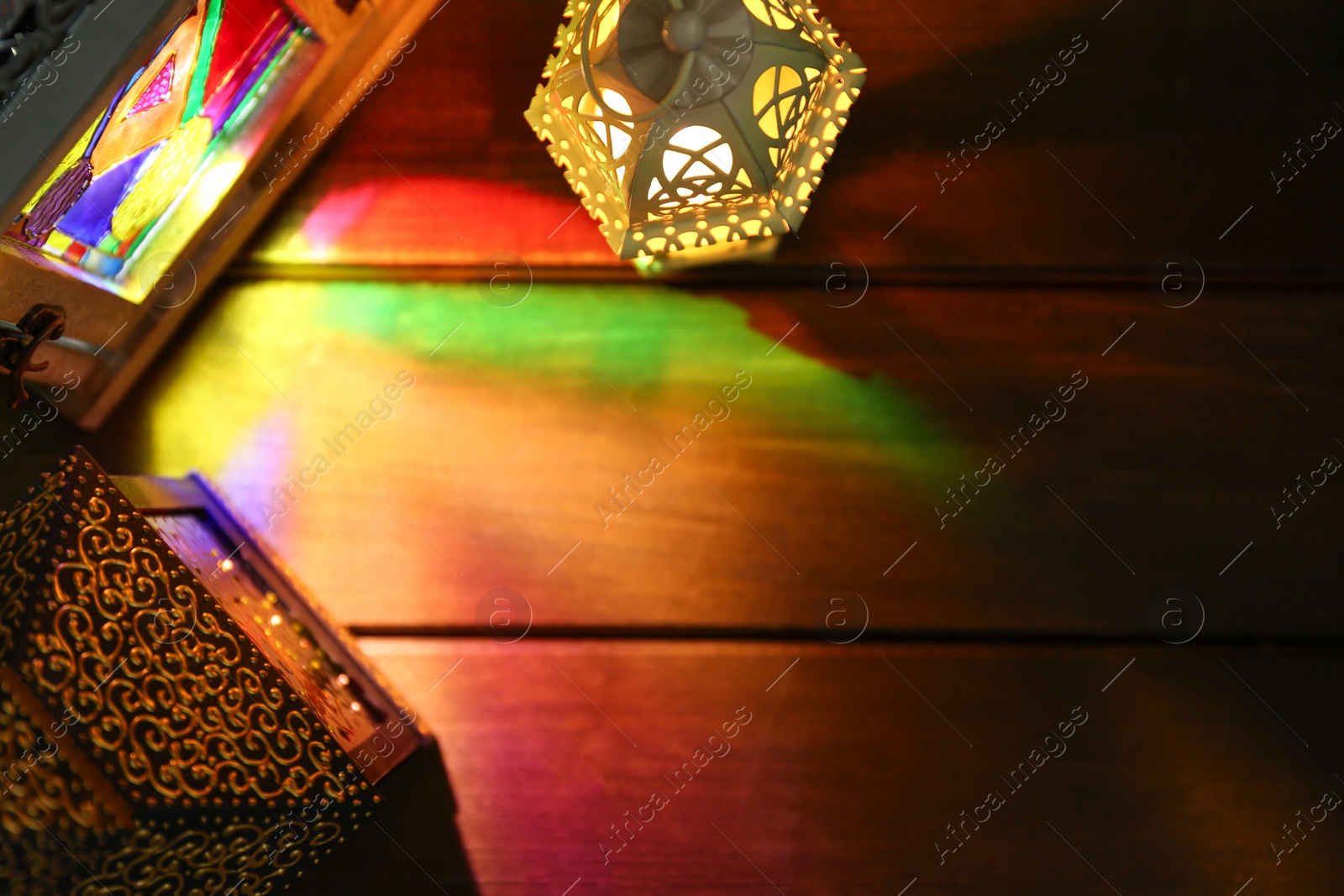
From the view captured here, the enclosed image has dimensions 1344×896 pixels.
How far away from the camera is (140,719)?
710 mm

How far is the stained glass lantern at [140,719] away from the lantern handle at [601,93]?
0.52 meters

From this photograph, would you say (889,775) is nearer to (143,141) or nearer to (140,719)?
(140,719)

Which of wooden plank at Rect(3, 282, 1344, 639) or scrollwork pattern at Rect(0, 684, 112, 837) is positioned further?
wooden plank at Rect(3, 282, 1344, 639)

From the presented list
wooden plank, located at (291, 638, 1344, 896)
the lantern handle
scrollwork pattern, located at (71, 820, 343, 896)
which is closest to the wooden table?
wooden plank, located at (291, 638, 1344, 896)

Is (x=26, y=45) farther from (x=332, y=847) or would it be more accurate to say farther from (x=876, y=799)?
(x=876, y=799)

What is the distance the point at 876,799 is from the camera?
914mm

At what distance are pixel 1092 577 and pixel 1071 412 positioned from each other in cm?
18

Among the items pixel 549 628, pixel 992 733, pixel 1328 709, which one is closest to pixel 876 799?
pixel 992 733

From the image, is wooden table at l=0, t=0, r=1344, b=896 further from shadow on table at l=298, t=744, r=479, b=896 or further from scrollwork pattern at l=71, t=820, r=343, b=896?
scrollwork pattern at l=71, t=820, r=343, b=896

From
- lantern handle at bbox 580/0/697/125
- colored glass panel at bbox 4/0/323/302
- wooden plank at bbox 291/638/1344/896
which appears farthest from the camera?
wooden plank at bbox 291/638/1344/896

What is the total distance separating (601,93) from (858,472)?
492 millimetres

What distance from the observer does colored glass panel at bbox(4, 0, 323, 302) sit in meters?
0.77

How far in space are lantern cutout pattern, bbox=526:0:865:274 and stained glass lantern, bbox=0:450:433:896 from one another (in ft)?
1.61

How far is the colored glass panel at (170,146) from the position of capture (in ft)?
2.52
